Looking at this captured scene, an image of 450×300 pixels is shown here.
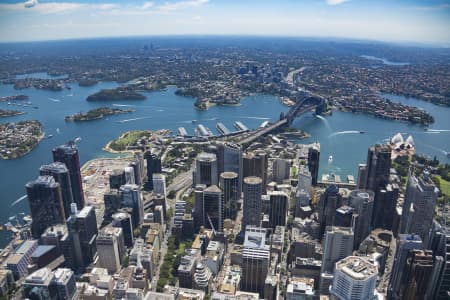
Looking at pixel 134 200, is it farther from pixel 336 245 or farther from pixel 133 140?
pixel 133 140

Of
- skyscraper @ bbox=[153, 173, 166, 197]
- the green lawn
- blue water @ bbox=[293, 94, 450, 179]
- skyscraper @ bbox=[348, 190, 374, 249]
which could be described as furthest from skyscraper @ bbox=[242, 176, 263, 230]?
the green lawn

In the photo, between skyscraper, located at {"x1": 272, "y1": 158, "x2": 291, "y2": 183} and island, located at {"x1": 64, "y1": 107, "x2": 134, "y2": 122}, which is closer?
skyscraper, located at {"x1": 272, "y1": 158, "x2": 291, "y2": 183}

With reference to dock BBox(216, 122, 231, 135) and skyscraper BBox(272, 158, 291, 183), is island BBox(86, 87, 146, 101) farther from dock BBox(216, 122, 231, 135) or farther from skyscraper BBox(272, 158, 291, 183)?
skyscraper BBox(272, 158, 291, 183)

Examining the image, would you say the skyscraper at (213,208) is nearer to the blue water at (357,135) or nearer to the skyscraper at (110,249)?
the skyscraper at (110,249)

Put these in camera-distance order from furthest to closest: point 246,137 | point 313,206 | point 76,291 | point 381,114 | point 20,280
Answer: point 381,114 < point 246,137 < point 313,206 < point 20,280 < point 76,291

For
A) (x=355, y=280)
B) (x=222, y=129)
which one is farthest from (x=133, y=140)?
(x=355, y=280)

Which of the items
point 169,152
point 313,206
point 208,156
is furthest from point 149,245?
point 169,152

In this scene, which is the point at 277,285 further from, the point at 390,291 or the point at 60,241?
the point at 60,241
